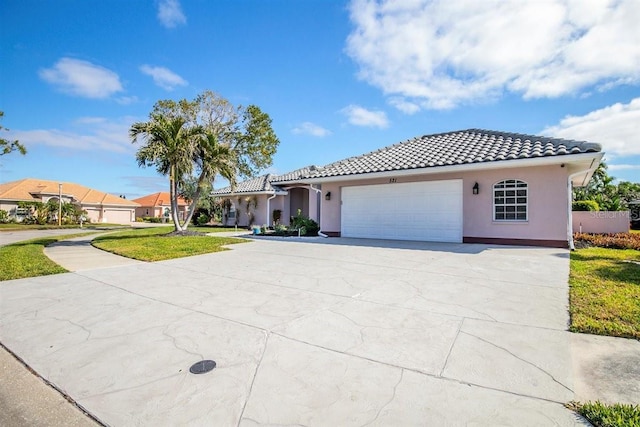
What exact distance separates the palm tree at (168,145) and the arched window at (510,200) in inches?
590

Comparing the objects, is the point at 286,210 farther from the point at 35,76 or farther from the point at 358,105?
the point at 35,76

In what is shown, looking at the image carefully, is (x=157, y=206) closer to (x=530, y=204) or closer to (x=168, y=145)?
(x=168, y=145)

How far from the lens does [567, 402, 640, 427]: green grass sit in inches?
79.6

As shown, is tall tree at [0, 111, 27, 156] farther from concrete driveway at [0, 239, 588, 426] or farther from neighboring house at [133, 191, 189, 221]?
neighboring house at [133, 191, 189, 221]

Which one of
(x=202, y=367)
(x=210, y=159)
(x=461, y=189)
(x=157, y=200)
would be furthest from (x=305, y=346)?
(x=157, y=200)

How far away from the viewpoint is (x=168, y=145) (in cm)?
1633

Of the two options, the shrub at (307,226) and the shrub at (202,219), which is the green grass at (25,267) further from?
the shrub at (202,219)

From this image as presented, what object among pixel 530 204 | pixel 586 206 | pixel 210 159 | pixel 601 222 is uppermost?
pixel 210 159

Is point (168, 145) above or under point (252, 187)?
above

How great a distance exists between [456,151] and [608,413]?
1203 cm

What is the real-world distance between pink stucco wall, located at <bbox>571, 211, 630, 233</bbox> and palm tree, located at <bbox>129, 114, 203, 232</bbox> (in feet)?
72.3

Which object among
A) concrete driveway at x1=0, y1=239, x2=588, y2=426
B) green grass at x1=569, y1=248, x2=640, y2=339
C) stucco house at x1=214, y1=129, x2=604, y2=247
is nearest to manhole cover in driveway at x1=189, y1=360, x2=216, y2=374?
concrete driveway at x1=0, y1=239, x2=588, y2=426

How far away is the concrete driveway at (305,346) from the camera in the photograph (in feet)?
7.57

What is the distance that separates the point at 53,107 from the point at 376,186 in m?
19.1
